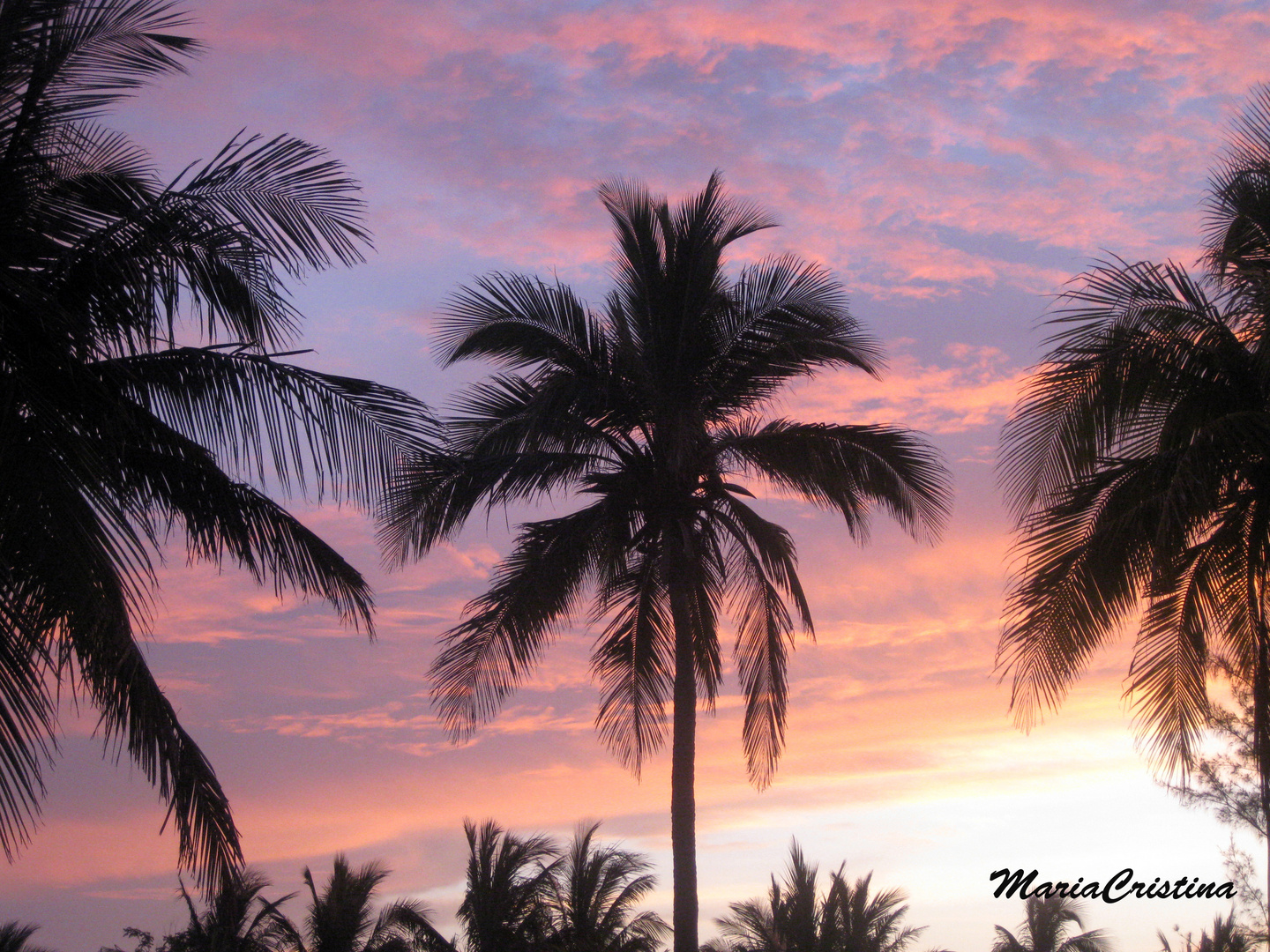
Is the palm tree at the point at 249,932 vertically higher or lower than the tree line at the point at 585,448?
lower

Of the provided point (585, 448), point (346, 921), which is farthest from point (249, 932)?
point (585, 448)

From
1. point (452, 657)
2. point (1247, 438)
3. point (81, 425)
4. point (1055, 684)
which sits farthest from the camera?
point (452, 657)

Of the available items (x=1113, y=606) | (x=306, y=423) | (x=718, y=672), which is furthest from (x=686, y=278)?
(x=306, y=423)

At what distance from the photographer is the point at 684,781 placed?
15.1m

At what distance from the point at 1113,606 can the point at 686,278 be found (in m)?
7.40

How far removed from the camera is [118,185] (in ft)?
26.8

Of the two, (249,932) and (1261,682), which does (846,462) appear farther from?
(249,932)

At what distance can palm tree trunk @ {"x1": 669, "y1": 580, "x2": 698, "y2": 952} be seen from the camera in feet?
46.7

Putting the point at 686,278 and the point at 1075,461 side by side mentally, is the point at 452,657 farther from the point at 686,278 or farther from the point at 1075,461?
the point at 1075,461

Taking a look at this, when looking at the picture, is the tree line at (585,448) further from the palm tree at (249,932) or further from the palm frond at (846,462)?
the palm tree at (249,932)

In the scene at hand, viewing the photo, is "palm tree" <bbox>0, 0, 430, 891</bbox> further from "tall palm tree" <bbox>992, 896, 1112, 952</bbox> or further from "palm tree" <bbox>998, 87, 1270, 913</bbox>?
"tall palm tree" <bbox>992, 896, 1112, 952</bbox>

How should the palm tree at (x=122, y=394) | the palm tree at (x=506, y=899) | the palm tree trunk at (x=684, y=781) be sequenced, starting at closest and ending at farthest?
the palm tree at (x=122, y=394), the palm tree trunk at (x=684, y=781), the palm tree at (x=506, y=899)

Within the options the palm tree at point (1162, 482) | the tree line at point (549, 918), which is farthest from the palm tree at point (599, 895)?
the palm tree at point (1162, 482)

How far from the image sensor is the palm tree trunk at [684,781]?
14.2 meters
